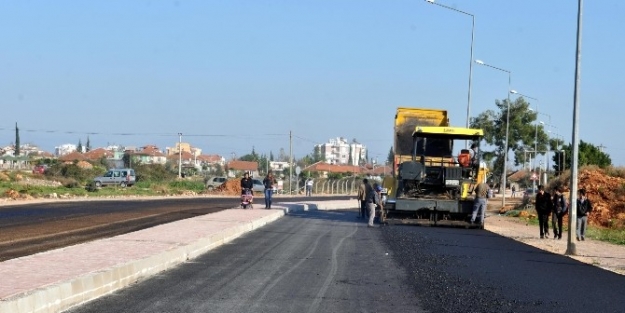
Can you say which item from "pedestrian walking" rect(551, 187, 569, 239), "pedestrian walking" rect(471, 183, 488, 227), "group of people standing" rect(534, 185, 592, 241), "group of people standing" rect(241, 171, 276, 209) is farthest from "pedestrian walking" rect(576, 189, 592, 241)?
"group of people standing" rect(241, 171, 276, 209)

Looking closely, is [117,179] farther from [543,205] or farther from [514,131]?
[543,205]

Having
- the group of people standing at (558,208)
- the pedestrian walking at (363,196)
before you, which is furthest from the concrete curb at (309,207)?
the group of people standing at (558,208)

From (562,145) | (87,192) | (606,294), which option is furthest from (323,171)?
(606,294)

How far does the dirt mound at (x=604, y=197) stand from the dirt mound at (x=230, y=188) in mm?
29467

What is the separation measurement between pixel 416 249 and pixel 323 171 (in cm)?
13170

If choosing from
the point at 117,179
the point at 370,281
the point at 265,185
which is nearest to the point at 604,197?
the point at 265,185

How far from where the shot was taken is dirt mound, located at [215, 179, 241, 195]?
6769cm

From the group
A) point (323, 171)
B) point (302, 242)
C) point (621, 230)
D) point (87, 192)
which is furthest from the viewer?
point (323, 171)

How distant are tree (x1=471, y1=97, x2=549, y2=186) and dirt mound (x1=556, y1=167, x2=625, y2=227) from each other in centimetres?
2174

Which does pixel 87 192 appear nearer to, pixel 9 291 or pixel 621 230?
pixel 621 230

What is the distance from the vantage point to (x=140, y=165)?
97812mm

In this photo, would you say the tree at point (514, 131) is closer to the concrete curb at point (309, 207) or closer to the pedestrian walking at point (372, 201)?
the concrete curb at point (309, 207)

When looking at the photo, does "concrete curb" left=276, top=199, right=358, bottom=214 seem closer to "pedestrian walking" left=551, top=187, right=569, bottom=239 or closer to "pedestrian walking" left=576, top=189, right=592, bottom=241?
"pedestrian walking" left=551, top=187, right=569, bottom=239

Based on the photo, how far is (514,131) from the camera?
6856 centimetres
